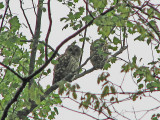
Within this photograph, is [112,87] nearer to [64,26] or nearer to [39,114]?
[64,26]

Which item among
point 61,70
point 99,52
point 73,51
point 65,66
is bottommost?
point 99,52

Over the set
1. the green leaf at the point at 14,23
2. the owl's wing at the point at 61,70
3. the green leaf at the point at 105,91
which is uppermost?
the owl's wing at the point at 61,70

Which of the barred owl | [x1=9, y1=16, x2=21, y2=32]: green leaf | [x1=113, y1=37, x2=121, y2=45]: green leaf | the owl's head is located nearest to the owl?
the owl's head

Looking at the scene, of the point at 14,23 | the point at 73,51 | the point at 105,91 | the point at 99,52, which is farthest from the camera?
the point at 73,51

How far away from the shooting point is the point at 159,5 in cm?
429

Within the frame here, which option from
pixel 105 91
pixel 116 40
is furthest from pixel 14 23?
pixel 105 91

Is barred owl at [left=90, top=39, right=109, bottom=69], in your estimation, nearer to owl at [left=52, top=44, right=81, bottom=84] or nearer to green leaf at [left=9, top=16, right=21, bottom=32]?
owl at [left=52, top=44, right=81, bottom=84]

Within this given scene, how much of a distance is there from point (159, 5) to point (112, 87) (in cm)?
158

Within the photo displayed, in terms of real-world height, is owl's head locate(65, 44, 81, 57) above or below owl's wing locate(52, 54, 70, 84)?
above

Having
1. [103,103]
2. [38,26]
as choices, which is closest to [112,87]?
[103,103]

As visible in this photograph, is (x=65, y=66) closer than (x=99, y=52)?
No

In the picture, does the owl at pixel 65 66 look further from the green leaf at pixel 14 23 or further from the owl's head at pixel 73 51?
the green leaf at pixel 14 23

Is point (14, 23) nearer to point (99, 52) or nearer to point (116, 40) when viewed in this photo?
point (99, 52)

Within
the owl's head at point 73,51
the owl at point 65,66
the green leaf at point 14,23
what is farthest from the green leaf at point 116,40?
the owl's head at point 73,51
